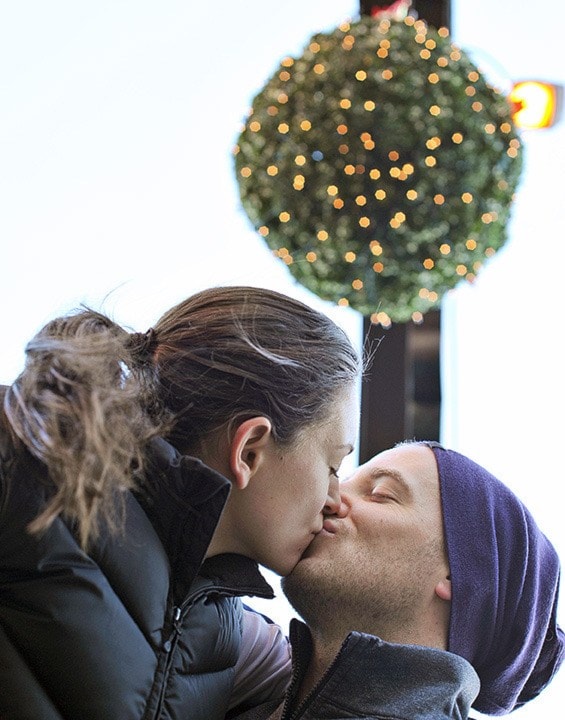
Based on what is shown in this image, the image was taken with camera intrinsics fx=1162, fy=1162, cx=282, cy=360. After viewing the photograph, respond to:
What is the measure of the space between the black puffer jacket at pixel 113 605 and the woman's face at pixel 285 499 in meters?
0.09

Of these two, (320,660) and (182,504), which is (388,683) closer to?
(320,660)

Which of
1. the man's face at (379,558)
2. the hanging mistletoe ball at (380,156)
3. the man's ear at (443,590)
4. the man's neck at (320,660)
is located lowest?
the man's neck at (320,660)

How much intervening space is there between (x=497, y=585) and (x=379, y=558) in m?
0.19

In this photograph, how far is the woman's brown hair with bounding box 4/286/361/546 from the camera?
1.25m

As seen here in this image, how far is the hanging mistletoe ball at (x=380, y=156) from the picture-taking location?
7.63 ft

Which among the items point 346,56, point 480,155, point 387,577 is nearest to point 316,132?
point 346,56

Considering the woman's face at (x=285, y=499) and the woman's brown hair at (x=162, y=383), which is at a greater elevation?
the woman's brown hair at (x=162, y=383)

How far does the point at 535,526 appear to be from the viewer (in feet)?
5.81

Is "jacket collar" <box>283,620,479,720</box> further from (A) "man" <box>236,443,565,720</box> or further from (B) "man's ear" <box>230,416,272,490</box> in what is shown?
(B) "man's ear" <box>230,416,272,490</box>

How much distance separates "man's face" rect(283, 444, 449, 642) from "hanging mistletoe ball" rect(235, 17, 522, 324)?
759 millimetres

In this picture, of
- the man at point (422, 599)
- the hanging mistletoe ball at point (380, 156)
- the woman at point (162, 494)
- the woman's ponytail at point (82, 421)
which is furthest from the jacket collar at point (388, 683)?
the hanging mistletoe ball at point (380, 156)

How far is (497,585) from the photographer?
1.69 meters

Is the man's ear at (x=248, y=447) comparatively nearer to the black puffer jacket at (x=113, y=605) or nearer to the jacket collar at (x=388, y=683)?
the black puffer jacket at (x=113, y=605)

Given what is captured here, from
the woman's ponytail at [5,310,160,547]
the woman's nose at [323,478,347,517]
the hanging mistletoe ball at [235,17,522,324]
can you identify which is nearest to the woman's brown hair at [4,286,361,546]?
the woman's ponytail at [5,310,160,547]
